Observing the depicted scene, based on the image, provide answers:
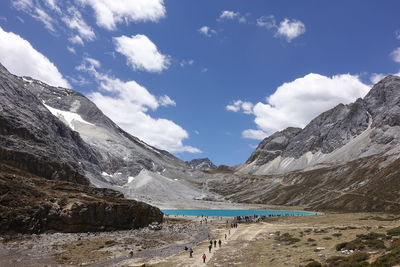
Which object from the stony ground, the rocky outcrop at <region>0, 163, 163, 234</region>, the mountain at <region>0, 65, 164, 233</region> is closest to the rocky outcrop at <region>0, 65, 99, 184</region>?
the mountain at <region>0, 65, 164, 233</region>

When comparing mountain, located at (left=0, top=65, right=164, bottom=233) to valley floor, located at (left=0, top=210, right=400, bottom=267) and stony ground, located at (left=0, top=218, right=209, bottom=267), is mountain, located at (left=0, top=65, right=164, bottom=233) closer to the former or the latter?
stony ground, located at (left=0, top=218, right=209, bottom=267)

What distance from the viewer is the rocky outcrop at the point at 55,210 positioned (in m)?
60.4

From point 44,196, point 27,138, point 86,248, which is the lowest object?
point 86,248

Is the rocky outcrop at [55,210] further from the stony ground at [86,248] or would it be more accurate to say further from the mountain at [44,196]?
the stony ground at [86,248]

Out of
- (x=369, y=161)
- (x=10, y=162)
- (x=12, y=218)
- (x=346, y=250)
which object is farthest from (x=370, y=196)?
(x=10, y=162)

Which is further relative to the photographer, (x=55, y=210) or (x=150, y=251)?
(x=55, y=210)

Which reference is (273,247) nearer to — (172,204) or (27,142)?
(27,142)

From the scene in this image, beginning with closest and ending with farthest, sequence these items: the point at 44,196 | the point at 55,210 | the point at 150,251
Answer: the point at 150,251, the point at 55,210, the point at 44,196

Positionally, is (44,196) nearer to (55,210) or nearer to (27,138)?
(55,210)

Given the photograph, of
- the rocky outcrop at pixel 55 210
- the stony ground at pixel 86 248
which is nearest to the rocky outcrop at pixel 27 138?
the rocky outcrop at pixel 55 210

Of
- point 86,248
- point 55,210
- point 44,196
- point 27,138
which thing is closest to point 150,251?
point 86,248

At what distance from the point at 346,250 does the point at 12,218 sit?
52.7 meters

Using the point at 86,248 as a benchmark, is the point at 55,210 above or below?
above

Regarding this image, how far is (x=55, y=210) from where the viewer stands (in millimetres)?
65562
